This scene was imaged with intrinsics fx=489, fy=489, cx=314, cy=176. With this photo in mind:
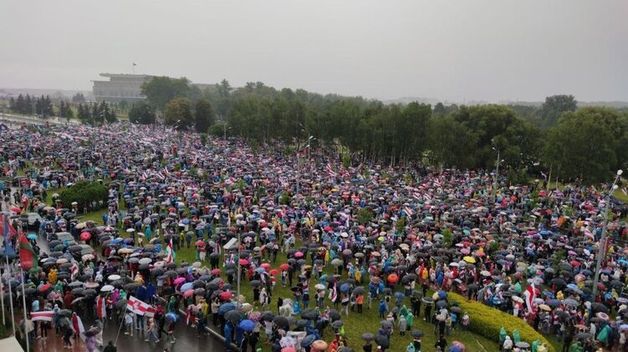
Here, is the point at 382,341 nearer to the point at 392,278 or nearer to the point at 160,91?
the point at 392,278

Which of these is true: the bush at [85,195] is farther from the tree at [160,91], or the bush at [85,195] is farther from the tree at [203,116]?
the tree at [160,91]

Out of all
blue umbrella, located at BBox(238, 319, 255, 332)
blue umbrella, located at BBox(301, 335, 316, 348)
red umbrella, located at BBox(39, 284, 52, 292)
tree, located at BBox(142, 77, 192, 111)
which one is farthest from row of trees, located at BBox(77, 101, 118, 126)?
blue umbrella, located at BBox(301, 335, 316, 348)

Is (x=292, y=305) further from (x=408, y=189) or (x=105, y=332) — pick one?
(x=408, y=189)

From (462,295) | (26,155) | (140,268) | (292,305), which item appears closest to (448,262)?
(462,295)

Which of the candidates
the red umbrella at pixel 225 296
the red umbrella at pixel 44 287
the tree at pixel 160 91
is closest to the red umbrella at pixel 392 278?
the red umbrella at pixel 225 296

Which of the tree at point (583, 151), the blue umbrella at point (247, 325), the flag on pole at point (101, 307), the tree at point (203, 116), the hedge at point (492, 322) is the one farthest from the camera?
the tree at point (203, 116)

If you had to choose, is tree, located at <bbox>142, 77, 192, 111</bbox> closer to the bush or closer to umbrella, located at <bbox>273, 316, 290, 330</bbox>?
the bush
